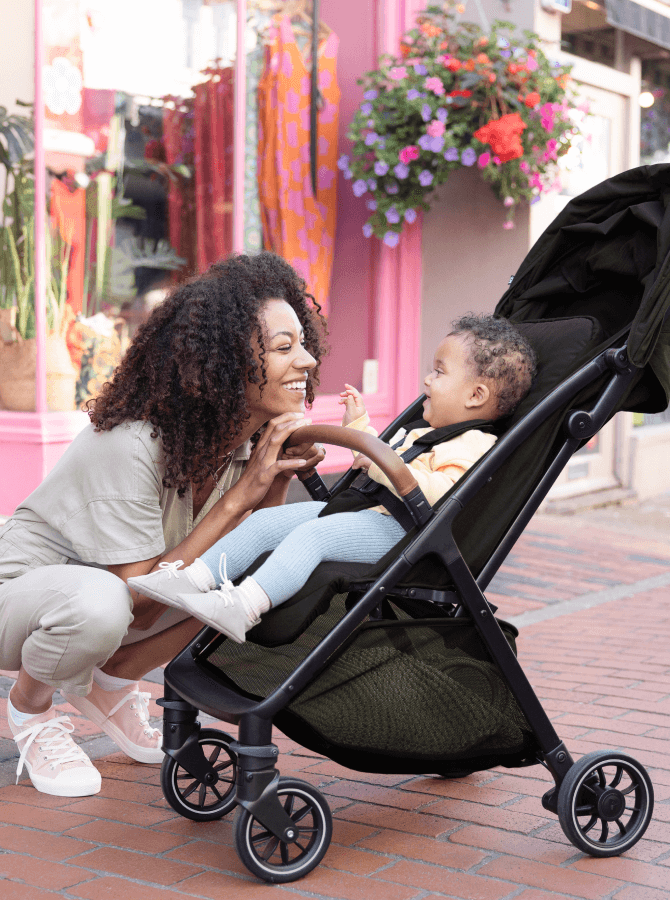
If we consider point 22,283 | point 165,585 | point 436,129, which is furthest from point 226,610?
point 436,129

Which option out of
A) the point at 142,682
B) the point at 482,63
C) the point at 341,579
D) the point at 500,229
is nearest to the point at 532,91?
the point at 482,63

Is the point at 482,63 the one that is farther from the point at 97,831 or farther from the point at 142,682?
the point at 97,831

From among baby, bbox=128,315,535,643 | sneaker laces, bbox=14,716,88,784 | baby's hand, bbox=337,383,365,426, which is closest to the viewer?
baby, bbox=128,315,535,643

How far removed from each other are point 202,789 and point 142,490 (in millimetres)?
737

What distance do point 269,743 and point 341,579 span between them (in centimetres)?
38

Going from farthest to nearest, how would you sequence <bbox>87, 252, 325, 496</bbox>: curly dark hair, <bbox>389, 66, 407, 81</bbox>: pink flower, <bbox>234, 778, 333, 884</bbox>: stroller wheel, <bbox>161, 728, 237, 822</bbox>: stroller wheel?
<bbox>389, 66, 407, 81</bbox>: pink flower → <bbox>87, 252, 325, 496</bbox>: curly dark hair → <bbox>161, 728, 237, 822</bbox>: stroller wheel → <bbox>234, 778, 333, 884</bbox>: stroller wheel

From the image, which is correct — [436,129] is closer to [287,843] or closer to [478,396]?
[478,396]

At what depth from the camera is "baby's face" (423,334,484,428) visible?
275cm

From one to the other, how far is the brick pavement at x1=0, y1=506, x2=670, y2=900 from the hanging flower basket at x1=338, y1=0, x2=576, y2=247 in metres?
3.34

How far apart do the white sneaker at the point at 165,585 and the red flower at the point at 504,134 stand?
4161 mm

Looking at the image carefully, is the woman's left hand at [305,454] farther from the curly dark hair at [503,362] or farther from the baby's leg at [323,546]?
the curly dark hair at [503,362]

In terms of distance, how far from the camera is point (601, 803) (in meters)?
2.40

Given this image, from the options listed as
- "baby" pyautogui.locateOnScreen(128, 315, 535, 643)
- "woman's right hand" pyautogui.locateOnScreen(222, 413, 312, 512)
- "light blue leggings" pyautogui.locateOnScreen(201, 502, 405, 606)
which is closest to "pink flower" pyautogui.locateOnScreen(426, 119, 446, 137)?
"baby" pyautogui.locateOnScreen(128, 315, 535, 643)

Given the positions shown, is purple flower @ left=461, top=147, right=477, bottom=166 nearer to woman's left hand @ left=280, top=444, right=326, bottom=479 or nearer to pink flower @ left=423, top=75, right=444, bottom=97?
pink flower @ left=423, top=75, right=444, bottom=97
